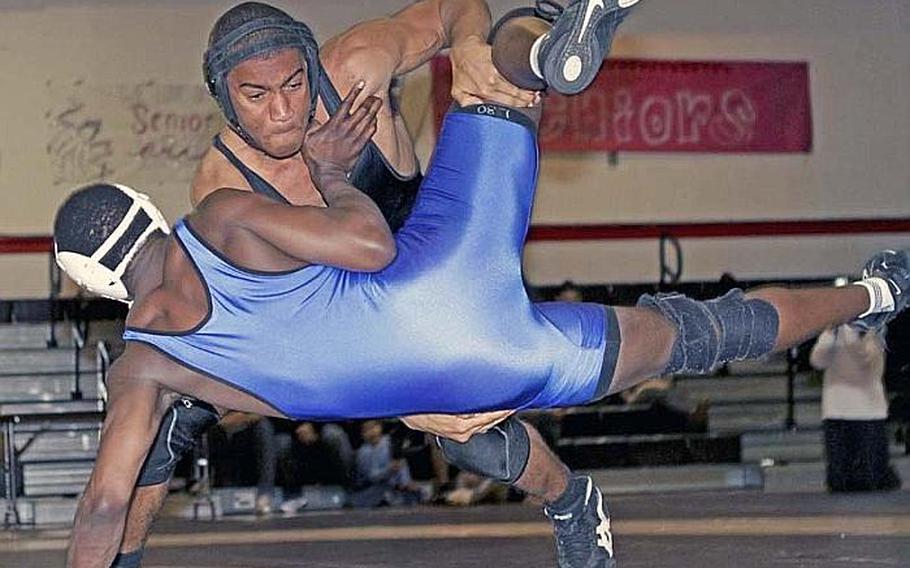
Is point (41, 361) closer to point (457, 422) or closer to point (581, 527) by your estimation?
point (581, 527)

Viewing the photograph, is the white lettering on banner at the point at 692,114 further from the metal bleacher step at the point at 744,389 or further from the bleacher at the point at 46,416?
the bleacher at the point at 46,416

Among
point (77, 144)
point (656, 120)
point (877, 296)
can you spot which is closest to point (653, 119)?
point (656, 120)

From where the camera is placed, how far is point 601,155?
1182 centimetres

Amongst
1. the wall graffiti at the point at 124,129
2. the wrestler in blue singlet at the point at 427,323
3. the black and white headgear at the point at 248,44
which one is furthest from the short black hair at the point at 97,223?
the wall graffiti at the point at 124,129

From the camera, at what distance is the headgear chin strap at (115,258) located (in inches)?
137

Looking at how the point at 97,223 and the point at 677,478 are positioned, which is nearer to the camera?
the point at 97,223

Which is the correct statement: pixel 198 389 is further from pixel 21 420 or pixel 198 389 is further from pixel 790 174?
pixel 790 174

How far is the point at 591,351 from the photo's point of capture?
138 inches

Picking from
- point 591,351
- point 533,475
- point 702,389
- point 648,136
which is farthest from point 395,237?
point 648,136

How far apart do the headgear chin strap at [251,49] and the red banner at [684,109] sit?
808 cm

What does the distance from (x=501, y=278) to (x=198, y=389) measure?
24.9 inches

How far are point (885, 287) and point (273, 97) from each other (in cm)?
141

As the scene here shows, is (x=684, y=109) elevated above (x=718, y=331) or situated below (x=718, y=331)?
above

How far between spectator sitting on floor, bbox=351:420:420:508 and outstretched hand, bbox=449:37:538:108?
18.4ft
